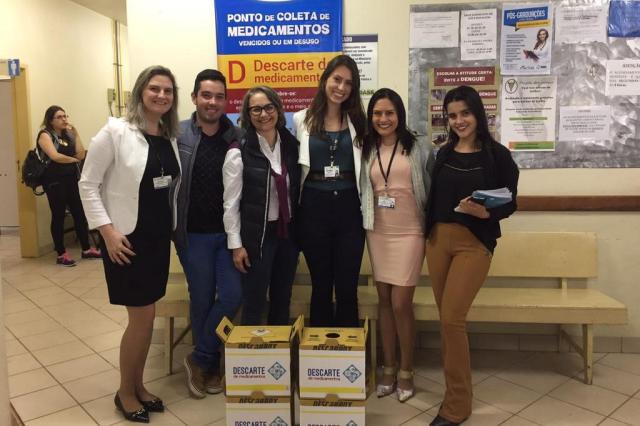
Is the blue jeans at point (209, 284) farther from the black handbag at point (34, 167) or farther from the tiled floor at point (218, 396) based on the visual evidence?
the black handbag at point (34, 167)

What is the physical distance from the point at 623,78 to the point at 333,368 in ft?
8.08

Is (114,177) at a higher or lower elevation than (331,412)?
higher

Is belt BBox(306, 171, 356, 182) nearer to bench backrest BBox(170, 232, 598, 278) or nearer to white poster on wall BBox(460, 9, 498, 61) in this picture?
bench backrest BBox(170, 232, 598, 278)

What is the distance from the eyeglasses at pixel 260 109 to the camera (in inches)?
98.0

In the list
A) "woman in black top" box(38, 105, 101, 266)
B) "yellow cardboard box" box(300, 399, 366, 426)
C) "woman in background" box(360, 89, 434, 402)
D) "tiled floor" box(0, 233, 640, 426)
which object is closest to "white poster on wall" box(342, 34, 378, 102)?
"woman in background" box(360, 89, 434, 402)

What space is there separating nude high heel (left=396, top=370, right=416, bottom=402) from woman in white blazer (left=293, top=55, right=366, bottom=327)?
45 centimetres

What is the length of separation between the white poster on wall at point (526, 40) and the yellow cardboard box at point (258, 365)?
7.00 feet

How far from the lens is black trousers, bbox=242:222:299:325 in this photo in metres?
2.60

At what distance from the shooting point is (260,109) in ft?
8.18

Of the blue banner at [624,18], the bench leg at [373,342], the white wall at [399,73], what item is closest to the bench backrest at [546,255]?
the white wall at [399,73]

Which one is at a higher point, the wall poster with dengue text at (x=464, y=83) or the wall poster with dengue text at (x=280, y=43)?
the wall poster with dengue text at (x=280, y=43)

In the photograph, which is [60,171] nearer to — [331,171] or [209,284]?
[209,284]

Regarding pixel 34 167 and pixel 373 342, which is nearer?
pixel 373 342

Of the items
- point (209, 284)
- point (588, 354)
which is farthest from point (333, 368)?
point (588, 354)
